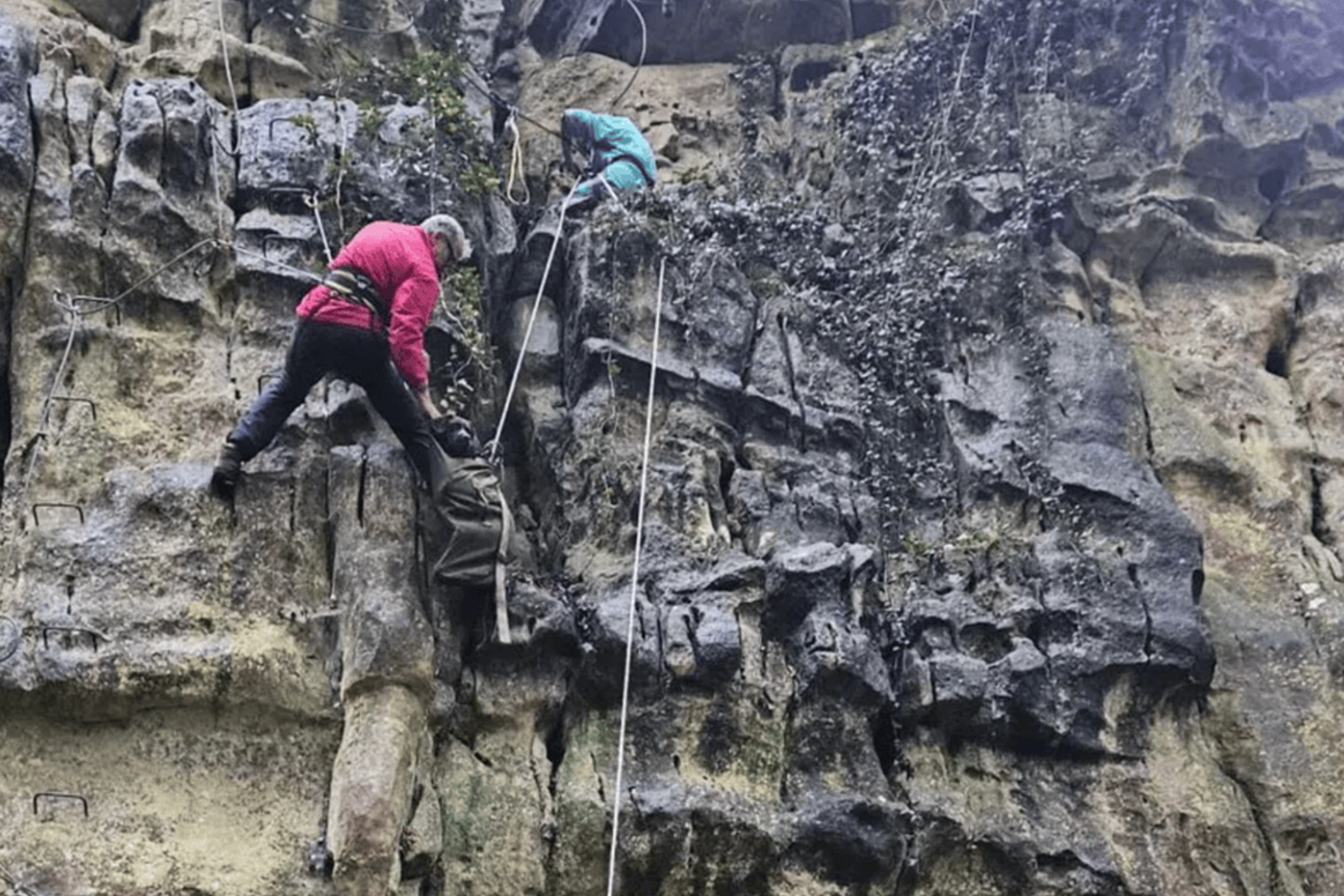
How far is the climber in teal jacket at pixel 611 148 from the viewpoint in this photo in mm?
10539

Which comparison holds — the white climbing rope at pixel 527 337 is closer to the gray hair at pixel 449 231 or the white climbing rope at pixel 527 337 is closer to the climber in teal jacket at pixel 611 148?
the climber in teal jacket at pixel 611 148

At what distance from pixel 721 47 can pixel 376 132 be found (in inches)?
196

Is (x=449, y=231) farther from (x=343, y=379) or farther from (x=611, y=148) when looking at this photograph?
(x=611, y=148)

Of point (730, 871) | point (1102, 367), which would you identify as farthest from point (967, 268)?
point (730, 871)

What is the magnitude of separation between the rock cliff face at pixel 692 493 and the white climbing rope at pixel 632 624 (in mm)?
56

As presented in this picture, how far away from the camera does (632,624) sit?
7711mm

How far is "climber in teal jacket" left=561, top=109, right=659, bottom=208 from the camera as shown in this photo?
10.5 metres

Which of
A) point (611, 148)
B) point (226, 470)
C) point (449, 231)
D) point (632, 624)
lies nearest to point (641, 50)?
point (611, 148)

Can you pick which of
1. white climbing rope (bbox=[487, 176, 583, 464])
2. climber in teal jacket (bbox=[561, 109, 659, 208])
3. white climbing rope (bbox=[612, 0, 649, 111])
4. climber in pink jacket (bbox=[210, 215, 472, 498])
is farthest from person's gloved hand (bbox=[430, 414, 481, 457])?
white climbing rope (bbox=[612, 0, 649, 111])

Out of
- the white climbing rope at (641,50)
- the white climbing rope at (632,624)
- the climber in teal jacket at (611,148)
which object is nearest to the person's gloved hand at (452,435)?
the white climbing rope at (632,624)

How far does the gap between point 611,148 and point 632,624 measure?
4.47 meters

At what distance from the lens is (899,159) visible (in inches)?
456

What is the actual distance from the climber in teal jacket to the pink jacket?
261cm

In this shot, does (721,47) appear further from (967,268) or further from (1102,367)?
(1102,367)
